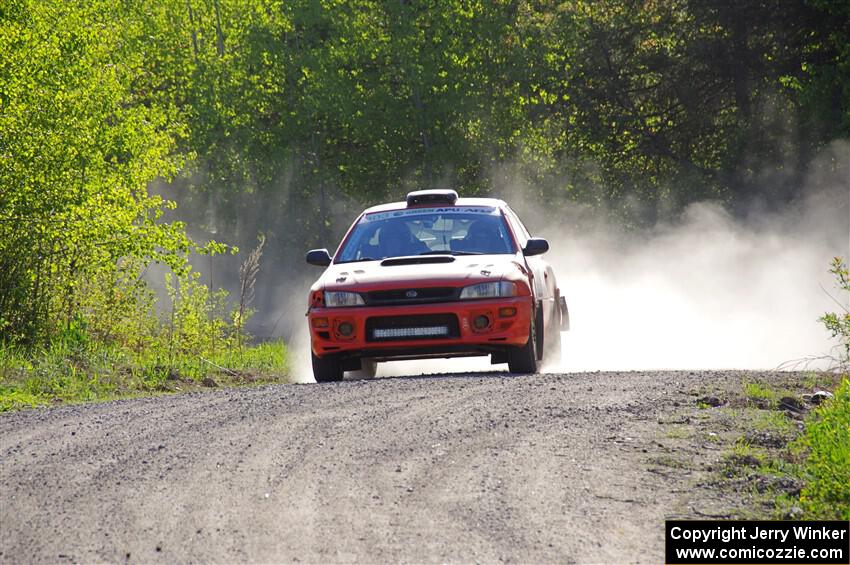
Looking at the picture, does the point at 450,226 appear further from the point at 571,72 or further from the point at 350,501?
the point at 571,72

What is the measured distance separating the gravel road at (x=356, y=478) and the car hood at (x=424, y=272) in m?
1.76

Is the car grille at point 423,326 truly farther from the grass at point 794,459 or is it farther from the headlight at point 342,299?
the grass at point 794,459

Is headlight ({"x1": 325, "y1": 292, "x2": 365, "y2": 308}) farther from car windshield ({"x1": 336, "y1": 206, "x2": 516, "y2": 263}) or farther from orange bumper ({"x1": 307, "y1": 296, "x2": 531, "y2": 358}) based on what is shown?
car windshield ({"x1": 336, "y1": 206, "x2": 516, "y2": 263})

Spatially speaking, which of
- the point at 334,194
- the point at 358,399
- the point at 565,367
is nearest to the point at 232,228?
the point at 334,194

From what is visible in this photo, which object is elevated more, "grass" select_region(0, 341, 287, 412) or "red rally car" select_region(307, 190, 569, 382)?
"red rally car" select_region(307, 190, 569, 382)

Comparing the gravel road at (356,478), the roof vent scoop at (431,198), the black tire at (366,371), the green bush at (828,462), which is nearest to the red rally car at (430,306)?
the black tire at (366,371)

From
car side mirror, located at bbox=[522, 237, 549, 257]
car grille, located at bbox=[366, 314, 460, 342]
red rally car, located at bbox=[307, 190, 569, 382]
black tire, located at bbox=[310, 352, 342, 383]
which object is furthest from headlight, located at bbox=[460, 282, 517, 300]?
black tire, located at bbox=[310, 352, 342, 383]

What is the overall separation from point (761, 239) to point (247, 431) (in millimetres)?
24169

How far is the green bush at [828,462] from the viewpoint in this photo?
22.8 feet

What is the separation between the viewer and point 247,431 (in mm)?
9281

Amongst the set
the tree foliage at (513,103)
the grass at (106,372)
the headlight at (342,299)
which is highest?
the tree foliage at (513,103)

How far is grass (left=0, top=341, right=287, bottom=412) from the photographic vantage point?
44.6ft

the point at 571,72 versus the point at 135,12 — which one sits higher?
the point at 135,12

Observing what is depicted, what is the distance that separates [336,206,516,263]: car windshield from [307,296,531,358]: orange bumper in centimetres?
114
